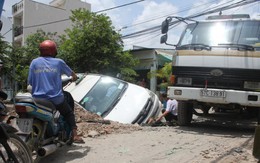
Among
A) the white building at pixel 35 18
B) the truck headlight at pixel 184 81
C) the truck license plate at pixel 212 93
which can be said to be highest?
the white building at pixel 35 18

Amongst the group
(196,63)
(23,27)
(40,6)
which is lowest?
(196,63)

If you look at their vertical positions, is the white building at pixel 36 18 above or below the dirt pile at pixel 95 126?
above

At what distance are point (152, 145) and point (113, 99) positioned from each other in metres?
2.99

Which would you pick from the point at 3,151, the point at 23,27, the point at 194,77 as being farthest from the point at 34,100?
the point at 23,27

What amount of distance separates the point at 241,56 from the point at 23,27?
30.6m

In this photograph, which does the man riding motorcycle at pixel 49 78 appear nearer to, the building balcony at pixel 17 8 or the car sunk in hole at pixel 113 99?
the car sunk in hole at pixel 113 99

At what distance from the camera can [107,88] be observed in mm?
8961

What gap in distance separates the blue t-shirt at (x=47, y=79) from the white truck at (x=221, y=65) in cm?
313

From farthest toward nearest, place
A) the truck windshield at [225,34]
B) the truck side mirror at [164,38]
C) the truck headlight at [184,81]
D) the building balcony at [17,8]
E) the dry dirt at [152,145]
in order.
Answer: the building balcony at [17,8]
the truck side mirror at [164,38]
the truck headlight at [184,81]
the truck windshield at [225,34]
the dry dirt at [152,145]

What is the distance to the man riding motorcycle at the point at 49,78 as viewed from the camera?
16.1 ft

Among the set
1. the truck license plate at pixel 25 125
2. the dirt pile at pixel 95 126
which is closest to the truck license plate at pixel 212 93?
the dirt pile at pixel 95 126

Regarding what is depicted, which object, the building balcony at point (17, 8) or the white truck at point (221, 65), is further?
the building balcony at point (17, 8)

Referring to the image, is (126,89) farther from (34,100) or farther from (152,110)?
(34,100)

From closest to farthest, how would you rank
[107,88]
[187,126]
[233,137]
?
[233,137] → [187,126] → [107,88]
